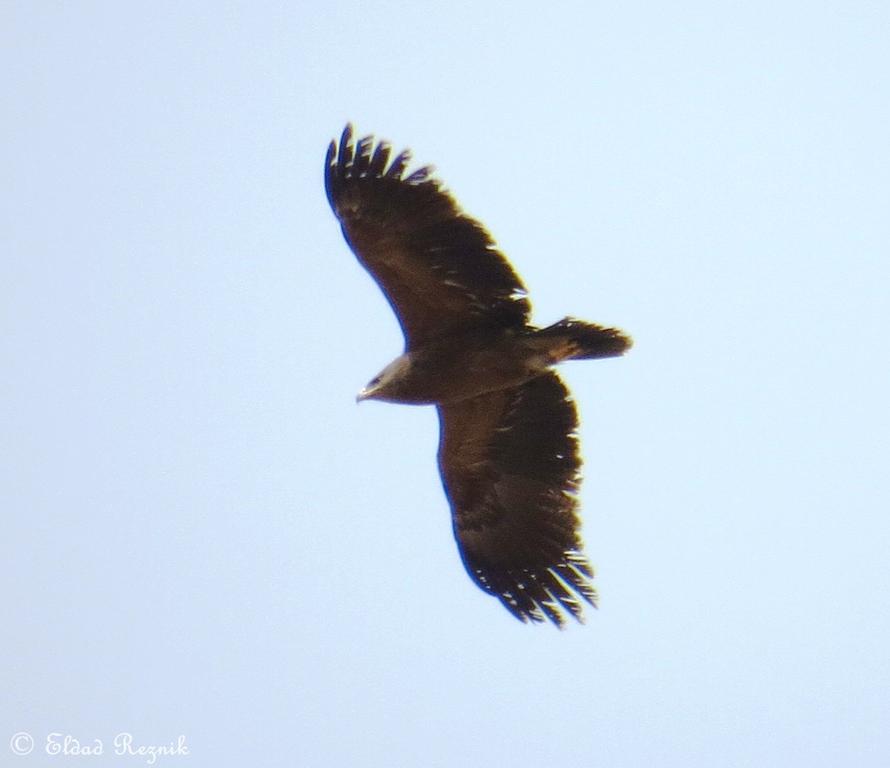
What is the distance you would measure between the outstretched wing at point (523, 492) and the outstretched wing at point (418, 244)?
0.80 m

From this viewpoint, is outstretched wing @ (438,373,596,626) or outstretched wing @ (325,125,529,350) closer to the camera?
outstretched wing @ (325,125,529,350)

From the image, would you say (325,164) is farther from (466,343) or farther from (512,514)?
(512,514)

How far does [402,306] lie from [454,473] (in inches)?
60.0

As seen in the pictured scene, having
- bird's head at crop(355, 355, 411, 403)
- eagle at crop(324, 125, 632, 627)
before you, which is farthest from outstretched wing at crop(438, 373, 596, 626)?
bird's head at crop(355, 355, 411, 403)

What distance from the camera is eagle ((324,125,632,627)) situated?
952cm

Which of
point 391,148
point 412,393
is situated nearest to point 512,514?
point 412,393

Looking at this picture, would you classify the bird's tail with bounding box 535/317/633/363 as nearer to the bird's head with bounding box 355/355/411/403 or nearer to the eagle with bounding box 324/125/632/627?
the eagle with bounding box 324/125/632/627

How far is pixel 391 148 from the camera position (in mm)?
9438

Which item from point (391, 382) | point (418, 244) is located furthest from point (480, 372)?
point (418, 244)

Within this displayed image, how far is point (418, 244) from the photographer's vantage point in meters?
9.66

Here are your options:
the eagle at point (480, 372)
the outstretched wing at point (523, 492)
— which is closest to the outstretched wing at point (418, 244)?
the eagle at point (480, 372)

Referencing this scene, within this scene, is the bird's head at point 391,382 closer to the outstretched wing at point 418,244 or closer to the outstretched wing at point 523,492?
the outstretched wing at point 418,244

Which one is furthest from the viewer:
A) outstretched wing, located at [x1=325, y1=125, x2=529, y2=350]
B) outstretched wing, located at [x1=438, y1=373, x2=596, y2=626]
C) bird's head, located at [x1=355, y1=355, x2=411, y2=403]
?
outstretched wing, located at [x1=438, y1=373, x2=596, y2=626]

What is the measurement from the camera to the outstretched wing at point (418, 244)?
9453mm
